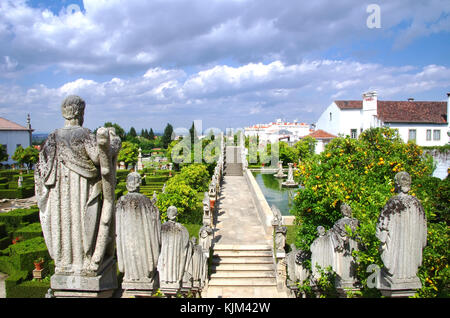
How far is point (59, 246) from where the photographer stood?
3238mm

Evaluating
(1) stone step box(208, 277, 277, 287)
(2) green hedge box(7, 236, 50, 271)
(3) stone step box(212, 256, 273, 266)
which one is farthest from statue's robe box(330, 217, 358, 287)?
(2) green hedge box(7, 236, 50, 271)

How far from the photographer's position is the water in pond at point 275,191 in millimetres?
18750

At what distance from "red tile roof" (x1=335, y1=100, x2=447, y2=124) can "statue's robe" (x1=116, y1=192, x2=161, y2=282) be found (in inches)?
1163

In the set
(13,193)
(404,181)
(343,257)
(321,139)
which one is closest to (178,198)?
(343,257)

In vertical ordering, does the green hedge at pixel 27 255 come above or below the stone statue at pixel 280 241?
below

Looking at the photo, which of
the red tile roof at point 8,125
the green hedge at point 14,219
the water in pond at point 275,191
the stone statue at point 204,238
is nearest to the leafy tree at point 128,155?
the water in pond at point 275,191

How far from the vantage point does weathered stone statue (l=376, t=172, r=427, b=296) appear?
3.56 metres

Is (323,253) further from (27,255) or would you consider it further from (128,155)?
(128,155)

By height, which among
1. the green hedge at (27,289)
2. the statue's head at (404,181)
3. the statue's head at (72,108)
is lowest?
the green hedge at (27,289)

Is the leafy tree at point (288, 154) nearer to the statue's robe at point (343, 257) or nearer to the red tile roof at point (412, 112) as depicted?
the red tile roof at point (412, 112)

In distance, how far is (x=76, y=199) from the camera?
3.18 meters

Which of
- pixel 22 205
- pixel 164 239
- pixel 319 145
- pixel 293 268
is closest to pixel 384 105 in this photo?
pixel 319 145
